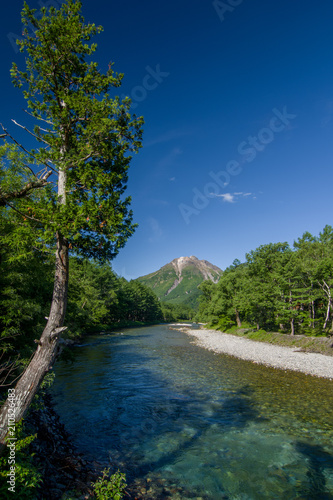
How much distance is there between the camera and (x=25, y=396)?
6.15m

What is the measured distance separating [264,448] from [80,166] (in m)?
13.0

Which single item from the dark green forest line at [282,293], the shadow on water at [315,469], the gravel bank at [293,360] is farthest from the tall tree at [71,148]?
the dark green forest line at [282,293]

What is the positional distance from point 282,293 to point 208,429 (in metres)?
32.5

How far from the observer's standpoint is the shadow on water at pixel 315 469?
7230 millimetres

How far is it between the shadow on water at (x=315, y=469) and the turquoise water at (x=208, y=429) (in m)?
0.03

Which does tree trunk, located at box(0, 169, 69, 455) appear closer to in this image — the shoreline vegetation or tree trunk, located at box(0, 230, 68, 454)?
tree trunk, located at box(0, 230, 68, 454)

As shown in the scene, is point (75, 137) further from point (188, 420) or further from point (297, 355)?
point (297, 355)

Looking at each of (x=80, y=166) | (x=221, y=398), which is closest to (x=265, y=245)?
(x=221, y=398)

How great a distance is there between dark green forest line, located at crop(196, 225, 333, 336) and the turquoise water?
2100 cm

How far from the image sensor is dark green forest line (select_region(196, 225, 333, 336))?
36.4 m

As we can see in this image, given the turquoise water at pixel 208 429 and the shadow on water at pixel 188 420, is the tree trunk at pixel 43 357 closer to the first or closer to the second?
the turquoise water at pixel 208 429

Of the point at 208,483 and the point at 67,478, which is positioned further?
the point at 208,483

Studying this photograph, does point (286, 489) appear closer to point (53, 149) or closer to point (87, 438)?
point (87, 438)

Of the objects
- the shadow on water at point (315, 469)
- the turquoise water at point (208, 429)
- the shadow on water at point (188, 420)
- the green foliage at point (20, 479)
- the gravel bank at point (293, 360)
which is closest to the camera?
the green foliage at point (20, 479)
